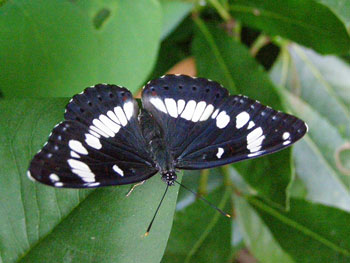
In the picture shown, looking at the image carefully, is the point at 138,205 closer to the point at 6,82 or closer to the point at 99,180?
the point at 99,180

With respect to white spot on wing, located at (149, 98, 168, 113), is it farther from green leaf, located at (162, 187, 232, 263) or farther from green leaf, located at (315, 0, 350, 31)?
green leaf, located at (315, 0, 350, 31)

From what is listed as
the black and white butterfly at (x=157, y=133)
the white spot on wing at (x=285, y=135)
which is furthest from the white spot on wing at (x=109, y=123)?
the white spot on wing at (x=285, y=135)

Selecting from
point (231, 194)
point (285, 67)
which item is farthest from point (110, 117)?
point (285, 67)

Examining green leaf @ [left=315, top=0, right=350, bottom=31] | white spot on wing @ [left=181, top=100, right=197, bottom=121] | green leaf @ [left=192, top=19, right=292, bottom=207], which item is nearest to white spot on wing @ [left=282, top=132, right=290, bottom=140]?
green leaf @ [left=192, top=19, right=292, bottom=207]

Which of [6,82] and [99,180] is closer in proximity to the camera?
[99,180]

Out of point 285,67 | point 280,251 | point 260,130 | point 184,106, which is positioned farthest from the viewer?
point 285,67

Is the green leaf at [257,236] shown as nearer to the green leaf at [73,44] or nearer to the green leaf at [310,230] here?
the green leaf at [310,230]
